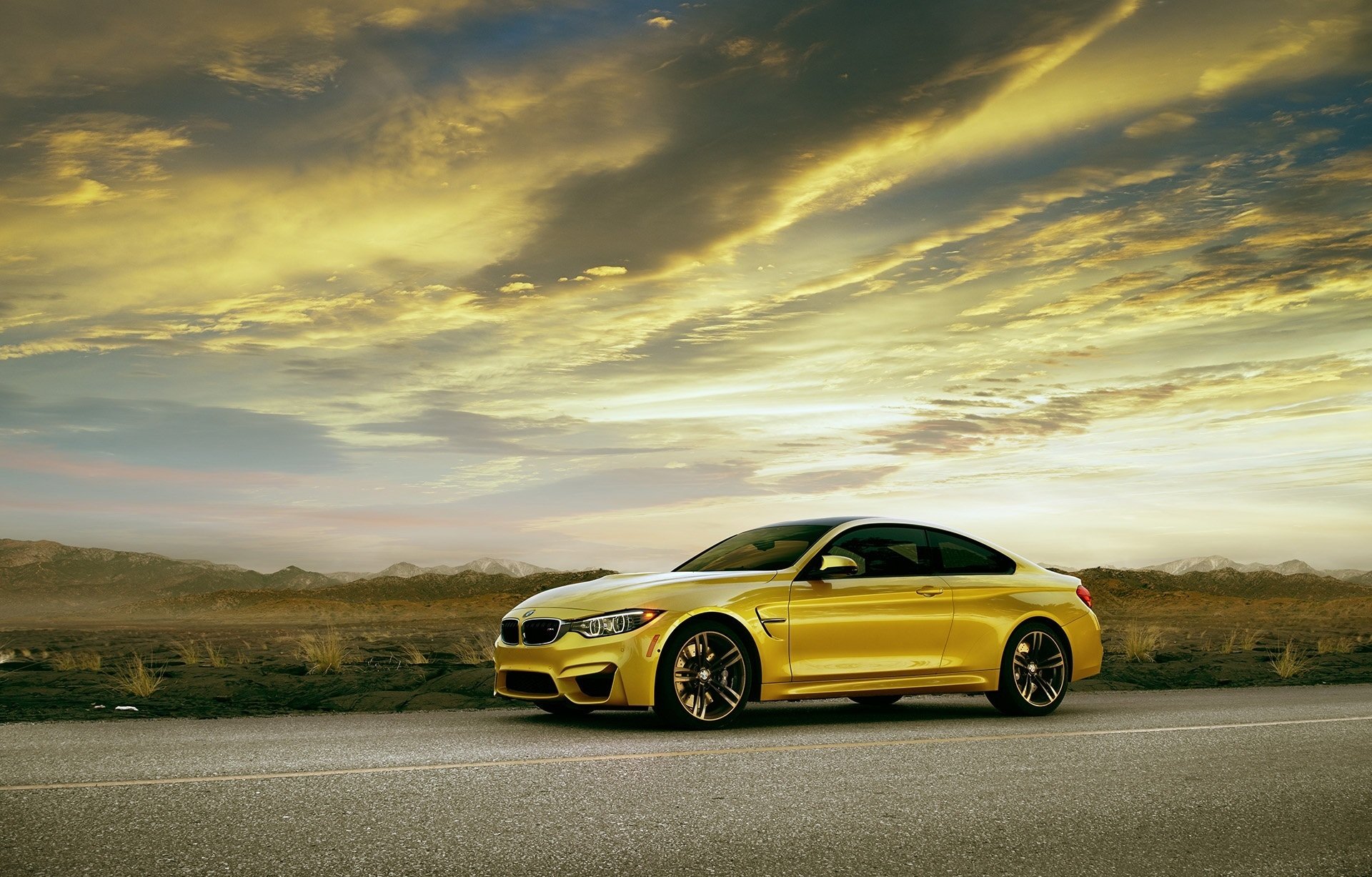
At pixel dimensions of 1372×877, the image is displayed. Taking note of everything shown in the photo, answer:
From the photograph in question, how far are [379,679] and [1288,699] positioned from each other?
10.6m

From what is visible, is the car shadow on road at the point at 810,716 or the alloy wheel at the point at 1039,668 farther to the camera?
the alloy wheel at the point at 1039,668

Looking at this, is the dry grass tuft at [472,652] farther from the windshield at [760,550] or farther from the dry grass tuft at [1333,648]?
the dry grass tuft at [1333,648]

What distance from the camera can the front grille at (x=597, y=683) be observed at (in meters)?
10.4

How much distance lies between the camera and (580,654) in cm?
1050

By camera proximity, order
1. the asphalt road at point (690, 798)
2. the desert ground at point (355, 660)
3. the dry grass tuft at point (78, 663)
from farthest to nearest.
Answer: the dry grass tuft at point (78, 663) < the desert ground at point (355, 660) < the asphalt road at point (690, 798)

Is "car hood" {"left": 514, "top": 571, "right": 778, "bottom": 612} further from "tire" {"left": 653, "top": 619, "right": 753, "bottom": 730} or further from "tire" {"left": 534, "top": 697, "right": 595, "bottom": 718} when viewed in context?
"tire" {"left": 534, "top": 697, "right": 595, "bottom": 718}

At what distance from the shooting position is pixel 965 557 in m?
12.3

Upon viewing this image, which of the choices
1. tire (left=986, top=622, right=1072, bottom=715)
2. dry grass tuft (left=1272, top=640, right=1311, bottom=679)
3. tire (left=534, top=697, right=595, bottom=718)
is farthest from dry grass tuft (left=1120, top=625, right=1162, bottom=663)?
tire (left=534, top=697, right=595, bottom=718)

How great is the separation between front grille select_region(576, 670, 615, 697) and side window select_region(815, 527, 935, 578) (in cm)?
233

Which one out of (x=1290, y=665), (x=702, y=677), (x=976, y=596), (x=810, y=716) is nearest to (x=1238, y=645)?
(x=1290, y=665)

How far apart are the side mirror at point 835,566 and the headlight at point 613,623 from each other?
1.54m

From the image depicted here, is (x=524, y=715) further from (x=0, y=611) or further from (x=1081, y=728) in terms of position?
(x=0, y=611)

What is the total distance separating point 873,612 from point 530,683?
2.95m

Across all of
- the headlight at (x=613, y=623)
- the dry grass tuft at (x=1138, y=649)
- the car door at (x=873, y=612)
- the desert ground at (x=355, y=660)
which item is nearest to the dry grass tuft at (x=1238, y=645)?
the desert ground at (x=355, y=660)
